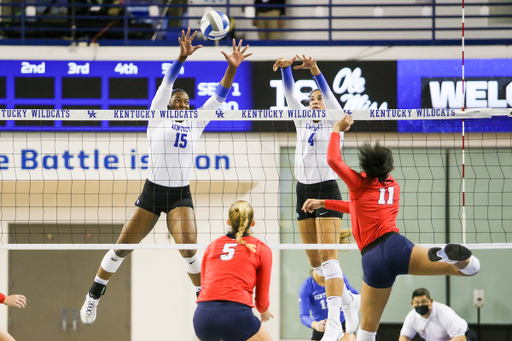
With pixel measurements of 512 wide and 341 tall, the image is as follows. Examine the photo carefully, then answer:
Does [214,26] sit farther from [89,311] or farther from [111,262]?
[89,311]

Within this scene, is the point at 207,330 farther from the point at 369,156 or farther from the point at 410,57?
the point at 410,57

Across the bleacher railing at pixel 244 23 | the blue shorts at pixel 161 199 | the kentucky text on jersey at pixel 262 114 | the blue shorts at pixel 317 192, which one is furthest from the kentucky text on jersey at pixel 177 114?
the bleacher railing at pixel 244 23

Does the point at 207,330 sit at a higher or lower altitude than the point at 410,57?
lower

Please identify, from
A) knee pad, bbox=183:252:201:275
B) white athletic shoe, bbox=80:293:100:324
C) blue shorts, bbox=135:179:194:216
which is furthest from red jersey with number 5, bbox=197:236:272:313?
white athletic shoe, bbox=80:293:100:324

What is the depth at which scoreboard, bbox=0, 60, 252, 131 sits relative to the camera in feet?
26.2

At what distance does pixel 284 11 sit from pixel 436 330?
5956 millimetres

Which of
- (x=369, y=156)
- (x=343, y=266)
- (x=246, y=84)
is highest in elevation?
(x=246, y=84)

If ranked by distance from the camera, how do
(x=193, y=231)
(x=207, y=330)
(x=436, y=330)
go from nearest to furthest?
(x=207, y=330)
(x=193, y=231)
(x=436, y=330)

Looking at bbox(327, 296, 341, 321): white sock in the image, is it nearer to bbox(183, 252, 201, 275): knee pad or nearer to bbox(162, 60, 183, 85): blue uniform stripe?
bbox(183, 252, 201, 275): knee pad

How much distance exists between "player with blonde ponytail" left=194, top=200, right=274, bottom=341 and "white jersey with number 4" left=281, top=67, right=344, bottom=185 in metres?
1.47

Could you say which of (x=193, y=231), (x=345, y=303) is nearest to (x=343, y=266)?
(x=345, y=303)

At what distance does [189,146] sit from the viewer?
5512 mm

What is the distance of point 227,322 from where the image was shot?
4039mm

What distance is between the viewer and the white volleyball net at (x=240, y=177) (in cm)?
814
